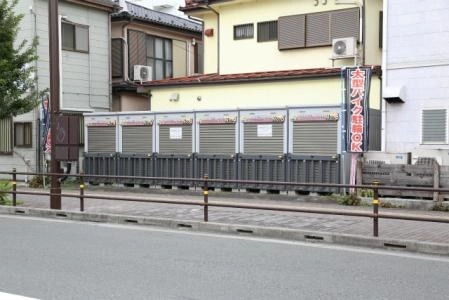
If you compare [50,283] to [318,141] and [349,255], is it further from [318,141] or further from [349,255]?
[318,141]

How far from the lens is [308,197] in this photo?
1484 cm

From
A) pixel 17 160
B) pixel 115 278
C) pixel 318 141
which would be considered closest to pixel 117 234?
pixel 115 278

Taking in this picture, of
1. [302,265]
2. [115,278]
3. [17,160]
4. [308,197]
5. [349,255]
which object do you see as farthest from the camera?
[17,160]

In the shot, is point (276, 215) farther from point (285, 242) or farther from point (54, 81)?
point (54, 81)

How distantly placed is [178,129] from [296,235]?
8517 mm

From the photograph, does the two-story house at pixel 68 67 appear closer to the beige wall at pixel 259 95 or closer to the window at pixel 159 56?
the window at pixel 159 56

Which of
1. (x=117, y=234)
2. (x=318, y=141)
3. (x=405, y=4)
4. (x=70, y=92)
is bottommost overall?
(x=117, y=234)

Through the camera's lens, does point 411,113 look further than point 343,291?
Yes

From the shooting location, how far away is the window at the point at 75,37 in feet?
72.0

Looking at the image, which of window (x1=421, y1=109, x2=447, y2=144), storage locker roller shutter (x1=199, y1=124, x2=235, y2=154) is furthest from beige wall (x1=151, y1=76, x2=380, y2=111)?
window (x1=421, y1=109, x2=447, y2=144)

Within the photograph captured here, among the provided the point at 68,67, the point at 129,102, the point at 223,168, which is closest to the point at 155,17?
the point at 129,102

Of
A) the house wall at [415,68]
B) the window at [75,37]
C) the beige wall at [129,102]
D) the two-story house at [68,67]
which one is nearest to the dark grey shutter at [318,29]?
the house wall at [415,68]

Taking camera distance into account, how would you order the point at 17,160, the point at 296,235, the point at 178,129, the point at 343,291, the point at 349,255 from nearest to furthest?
1. the point at 343,291
2. the point at 349,255
3. the point at 296,235
4. the point at 178,129
5. the point at 17,160

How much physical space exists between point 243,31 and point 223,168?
6980 millimetres
